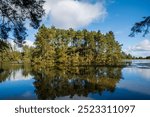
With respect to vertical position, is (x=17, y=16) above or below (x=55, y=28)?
below

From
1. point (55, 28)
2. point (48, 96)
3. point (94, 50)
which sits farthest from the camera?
point (94, 50)

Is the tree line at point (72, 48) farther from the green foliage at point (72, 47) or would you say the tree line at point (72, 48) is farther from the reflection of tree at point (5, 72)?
the reflection of tree at point (5, 72)

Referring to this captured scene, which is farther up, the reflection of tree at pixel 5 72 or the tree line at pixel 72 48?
the tree line at pixel 72 48

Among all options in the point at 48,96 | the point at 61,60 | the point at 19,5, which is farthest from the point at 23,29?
the point at 61,60

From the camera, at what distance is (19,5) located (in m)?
11.9

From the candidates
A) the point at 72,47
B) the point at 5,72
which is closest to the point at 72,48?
the point at 72,47

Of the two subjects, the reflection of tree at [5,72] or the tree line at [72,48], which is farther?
the tree line at [72,48]

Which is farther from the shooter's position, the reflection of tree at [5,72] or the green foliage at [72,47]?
the green foliage at [72,47]

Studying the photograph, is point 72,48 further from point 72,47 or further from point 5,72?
point 5,72

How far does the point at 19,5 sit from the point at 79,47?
7330 cm

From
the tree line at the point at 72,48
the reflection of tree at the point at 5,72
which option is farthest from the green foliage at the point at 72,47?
the reflection of tree at the point at 5,72

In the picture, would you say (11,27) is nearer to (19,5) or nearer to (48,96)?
(19,5)

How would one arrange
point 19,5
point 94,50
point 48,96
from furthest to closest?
point 94,50, point 48,96, point 19,5

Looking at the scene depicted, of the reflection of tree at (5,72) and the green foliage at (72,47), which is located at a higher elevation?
the green foliage at (72,47)
